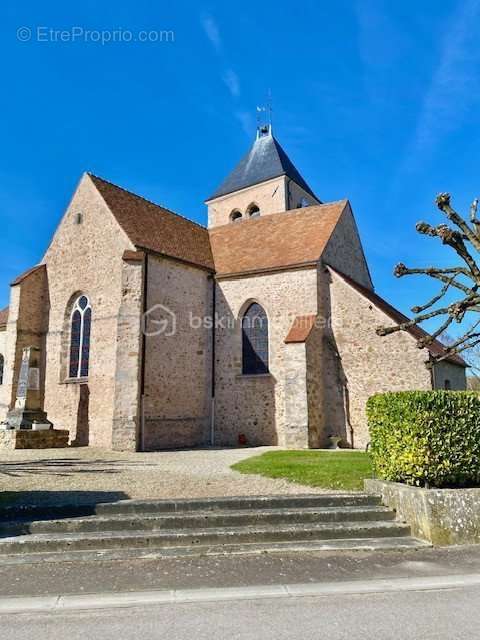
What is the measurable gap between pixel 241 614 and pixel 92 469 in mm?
7644

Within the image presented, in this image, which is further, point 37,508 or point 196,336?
point 196,336

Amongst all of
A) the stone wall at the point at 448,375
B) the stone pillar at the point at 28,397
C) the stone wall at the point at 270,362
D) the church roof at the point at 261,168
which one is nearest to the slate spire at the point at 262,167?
the church roof at the point at 261,168

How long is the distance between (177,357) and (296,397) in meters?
4.62

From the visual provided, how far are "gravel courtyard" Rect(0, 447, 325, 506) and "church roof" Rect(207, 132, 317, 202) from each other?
20.3 meters

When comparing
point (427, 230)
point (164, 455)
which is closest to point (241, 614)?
point (427, 230)

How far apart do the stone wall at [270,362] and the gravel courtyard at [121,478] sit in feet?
13.0

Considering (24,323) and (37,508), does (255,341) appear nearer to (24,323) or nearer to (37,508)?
(24,323)

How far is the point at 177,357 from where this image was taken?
17344 mm

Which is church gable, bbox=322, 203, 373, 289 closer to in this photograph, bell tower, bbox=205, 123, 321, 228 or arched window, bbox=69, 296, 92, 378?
bell tower, bbox=205, 123, 321, 228

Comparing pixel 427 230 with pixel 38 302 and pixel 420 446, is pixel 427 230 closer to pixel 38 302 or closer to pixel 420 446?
pixel 420 446

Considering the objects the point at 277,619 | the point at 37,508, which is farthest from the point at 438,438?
the point at 37,508

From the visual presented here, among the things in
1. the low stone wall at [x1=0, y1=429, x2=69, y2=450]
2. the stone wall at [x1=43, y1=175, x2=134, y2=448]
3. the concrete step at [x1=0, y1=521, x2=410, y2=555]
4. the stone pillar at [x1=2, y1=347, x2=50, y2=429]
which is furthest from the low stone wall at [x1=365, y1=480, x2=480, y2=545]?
the stone pillar at [x1=2, y1=347, x2=50, y2=429]

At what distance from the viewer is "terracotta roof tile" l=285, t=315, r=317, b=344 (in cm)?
1609

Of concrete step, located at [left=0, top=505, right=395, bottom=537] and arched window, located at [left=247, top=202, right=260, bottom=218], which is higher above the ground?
arched window, located at [left=247, top=202, right=260, bottom=218]
